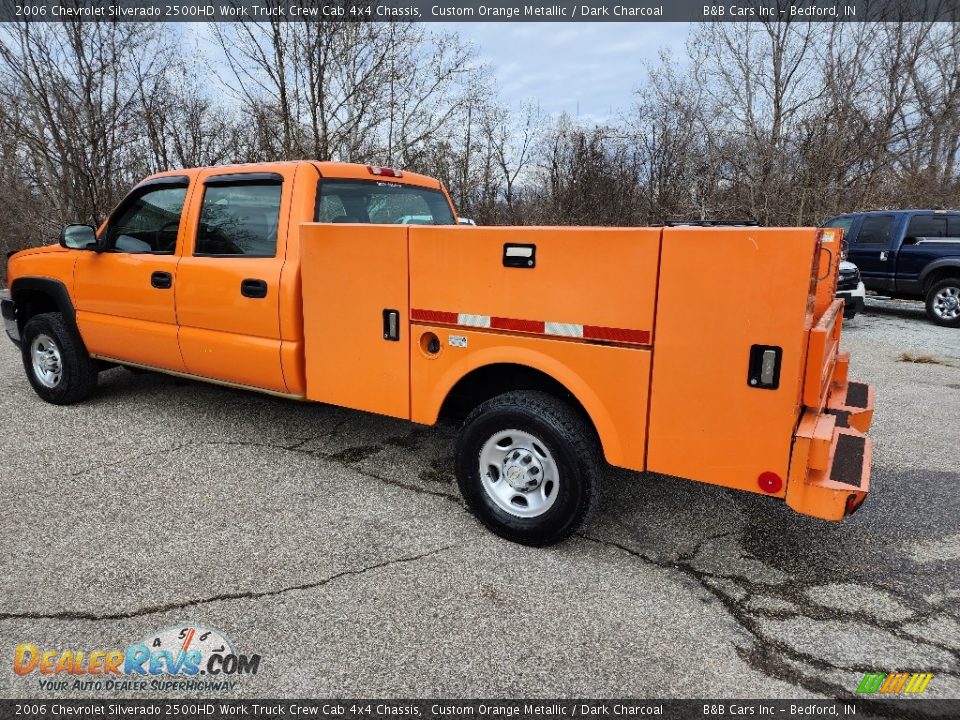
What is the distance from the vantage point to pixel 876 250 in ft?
36.3

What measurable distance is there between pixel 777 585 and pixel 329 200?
131 inches

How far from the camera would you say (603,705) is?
221 centimetres

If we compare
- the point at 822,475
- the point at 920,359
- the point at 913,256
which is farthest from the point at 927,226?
the point at 822,475

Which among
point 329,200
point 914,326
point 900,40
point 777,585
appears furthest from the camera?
point 900,40

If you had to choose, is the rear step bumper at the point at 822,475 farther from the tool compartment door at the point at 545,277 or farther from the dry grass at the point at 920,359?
the dry grass at the point at 920,359

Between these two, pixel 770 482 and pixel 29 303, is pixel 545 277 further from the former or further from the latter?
pixel 29 303

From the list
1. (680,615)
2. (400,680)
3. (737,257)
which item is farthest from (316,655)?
(737,257)

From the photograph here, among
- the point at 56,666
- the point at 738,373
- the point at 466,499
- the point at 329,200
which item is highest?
the point at 329,200

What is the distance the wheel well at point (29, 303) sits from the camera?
18.6 feet

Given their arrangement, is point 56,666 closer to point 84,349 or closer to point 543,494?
point 543,494

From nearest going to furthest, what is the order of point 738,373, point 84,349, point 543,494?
point 738,373, point 543,494, point 84,349

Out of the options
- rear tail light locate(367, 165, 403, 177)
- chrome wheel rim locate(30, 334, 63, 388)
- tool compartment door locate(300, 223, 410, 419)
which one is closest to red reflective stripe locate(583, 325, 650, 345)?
tool compartment door locate(300, 223, 410, 419)

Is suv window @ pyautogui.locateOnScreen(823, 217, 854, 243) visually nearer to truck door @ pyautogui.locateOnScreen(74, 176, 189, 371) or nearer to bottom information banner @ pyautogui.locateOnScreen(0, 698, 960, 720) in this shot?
bottom information banner @ pyautogui.locateOnScreen(0, 698, 960, 720)

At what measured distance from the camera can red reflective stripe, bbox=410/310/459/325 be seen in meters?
3.22
